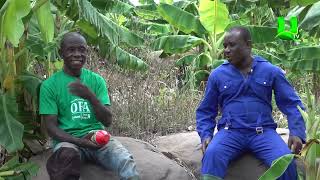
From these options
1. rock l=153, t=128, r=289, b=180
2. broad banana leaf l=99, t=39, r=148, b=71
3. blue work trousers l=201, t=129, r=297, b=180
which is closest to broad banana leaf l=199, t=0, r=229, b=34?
broad banana leaf l=99, t=39, r=148, b=71

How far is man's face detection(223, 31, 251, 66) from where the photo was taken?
466 centimetres

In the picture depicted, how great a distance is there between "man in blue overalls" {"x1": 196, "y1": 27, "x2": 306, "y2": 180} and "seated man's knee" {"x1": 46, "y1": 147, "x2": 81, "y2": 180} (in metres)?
1.11

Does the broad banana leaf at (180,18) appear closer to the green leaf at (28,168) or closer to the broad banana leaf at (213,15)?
the broad banana leaf at (213,15)

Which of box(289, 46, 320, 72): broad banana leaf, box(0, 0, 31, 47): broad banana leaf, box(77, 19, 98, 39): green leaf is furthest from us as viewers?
box(289, 46, 320, 72): broad banana leaf

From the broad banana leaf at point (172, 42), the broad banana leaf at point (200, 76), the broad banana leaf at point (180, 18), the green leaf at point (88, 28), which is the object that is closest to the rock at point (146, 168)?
Answer: the green leaf at point (88, 28)

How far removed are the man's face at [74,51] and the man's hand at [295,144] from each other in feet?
6.56

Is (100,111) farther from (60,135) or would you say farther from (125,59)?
(125,59)

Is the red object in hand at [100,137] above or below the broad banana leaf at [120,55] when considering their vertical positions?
below

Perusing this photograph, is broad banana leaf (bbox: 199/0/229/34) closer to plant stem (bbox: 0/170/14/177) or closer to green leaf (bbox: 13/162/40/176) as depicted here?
green leaf (bbox: 13/162/40/176)

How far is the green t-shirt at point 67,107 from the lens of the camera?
4539 millimetres

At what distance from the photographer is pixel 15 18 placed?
13.4 ft

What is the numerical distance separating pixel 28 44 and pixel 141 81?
2701 millimetres

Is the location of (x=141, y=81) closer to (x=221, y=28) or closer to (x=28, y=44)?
(x=221, y=28)

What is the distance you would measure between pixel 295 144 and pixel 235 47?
1.02m
